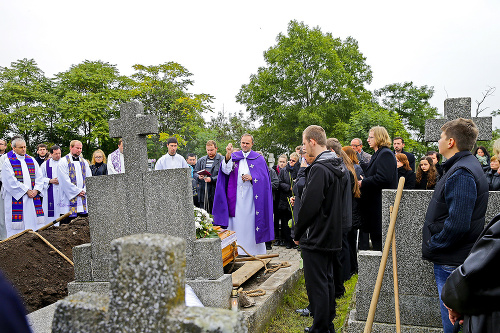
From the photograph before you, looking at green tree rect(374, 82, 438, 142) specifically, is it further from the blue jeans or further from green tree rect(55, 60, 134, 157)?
the blue jeans

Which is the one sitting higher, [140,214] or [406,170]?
[406,170]

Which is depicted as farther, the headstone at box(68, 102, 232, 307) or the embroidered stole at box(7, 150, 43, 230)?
the embroidered stole at box(7, 150, 43, 230)

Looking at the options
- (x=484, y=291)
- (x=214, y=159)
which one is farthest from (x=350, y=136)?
(x=484, y=291)

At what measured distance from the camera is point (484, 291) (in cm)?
183

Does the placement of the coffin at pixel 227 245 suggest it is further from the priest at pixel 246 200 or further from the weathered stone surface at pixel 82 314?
the weathered stone surface at pixel 82 314

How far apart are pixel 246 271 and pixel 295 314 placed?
88 centimetres

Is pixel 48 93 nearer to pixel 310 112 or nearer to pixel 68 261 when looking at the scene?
pixel 310 112

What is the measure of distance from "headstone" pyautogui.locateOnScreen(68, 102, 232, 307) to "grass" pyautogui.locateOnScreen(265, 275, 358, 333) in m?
0.82

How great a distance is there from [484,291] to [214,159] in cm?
770

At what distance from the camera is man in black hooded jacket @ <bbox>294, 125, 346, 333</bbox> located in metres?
3.85

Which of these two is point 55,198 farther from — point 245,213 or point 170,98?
point 170,98

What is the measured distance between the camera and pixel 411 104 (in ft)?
115

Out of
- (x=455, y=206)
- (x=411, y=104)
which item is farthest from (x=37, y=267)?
(x=411, y=104)

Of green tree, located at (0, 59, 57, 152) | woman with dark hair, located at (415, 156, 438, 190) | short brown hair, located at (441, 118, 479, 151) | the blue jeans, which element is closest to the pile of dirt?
the blue jeans
